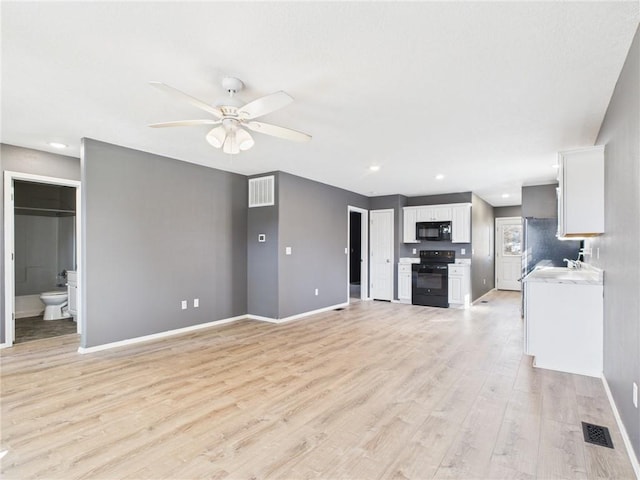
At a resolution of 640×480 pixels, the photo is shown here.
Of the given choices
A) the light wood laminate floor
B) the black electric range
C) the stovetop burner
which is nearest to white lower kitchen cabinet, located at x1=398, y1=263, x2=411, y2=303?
the black electric range

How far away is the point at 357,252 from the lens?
10.7 metres

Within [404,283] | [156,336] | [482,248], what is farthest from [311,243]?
[482,248]

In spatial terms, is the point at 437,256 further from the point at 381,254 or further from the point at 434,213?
the point at 381,254

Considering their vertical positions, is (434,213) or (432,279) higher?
(434,213)

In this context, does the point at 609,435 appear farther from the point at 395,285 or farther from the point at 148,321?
the point at 395,285

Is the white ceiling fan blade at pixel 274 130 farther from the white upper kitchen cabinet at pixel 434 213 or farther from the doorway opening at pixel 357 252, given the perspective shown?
the white upper kitchen cabinet at pixel 434 213

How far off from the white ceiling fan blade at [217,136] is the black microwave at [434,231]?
559 cm

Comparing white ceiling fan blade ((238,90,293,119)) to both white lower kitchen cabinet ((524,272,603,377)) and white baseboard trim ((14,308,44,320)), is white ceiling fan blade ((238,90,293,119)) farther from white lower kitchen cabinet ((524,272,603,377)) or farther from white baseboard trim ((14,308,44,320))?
white baseboard trim ((14,308,44,320))

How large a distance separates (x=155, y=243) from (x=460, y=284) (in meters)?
5.66

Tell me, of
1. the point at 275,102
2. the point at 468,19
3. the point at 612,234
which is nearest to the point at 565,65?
the point at 468,19

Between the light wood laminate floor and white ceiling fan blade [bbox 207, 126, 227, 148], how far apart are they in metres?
2.11

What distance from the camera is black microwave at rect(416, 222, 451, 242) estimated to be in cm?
724

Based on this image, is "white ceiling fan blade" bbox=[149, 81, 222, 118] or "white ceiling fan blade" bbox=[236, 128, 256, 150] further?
"white ceiling fan blade" bbox=[236, 128, 256, 150]

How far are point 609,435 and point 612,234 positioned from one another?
144cm
